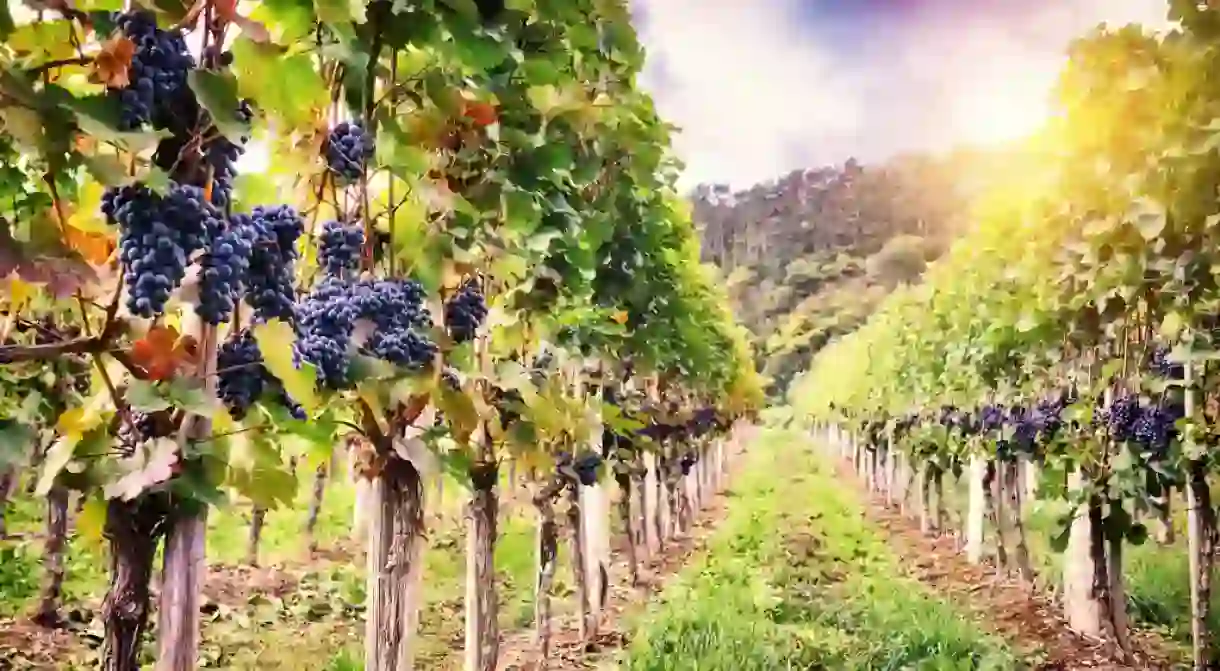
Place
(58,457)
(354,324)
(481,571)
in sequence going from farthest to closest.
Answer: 1. (481,571)
2. (354,324)
3. (58,457)

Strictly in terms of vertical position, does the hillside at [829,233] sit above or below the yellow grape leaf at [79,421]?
above

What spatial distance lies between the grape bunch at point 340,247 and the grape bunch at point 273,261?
0.23 m

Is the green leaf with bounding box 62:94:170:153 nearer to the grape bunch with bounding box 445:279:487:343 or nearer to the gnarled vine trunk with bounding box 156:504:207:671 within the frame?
the gnarled vine trunk with bounding box 156:504:207:671

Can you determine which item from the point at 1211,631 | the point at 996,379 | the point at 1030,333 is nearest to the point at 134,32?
the point at 1030,333

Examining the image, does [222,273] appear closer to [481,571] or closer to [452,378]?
[452,378]

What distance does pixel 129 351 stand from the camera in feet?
2.73

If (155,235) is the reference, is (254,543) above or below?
below

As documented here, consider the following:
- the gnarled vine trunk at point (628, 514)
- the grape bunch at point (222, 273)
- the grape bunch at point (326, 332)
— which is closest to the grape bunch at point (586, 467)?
the gnarled vine trunk at point (628, 514)

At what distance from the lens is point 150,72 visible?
81 cm

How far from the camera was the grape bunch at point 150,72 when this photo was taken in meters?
0.80

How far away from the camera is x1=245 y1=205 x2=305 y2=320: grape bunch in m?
0.92

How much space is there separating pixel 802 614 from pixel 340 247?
10.0ft

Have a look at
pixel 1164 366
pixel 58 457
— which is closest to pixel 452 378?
pixel 58 457

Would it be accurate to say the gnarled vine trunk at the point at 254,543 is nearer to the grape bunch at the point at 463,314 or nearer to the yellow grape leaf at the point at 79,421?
the grape bunch at the point at 463,314
